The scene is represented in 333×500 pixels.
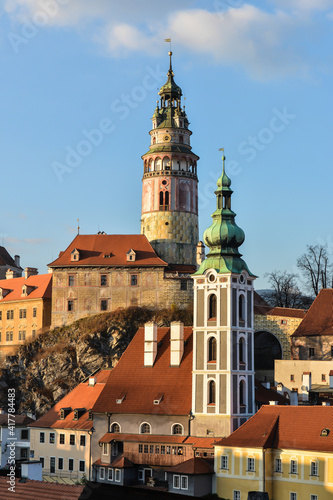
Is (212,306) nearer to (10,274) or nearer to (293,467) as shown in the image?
(293,467)

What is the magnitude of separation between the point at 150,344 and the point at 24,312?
27.7m

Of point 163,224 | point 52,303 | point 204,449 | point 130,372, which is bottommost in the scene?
point 204,449

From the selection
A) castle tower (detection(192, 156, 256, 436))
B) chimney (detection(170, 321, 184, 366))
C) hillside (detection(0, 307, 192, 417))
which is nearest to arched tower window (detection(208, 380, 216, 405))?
castle tower (detection(192, 156, 256, 436))

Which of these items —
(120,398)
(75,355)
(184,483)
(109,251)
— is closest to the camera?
(184,483)

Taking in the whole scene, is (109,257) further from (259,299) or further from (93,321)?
(259,299)

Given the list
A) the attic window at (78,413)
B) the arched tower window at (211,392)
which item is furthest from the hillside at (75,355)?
the arched tower window at (211,392)

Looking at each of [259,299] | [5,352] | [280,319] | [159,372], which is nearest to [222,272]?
[159,372]

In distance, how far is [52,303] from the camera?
276 feet

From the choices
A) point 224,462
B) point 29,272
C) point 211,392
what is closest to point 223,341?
point 211,392

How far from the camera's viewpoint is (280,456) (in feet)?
172

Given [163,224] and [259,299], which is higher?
[163,224]

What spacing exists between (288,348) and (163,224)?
1608cm

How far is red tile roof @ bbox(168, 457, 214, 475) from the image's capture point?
54375 millimetres

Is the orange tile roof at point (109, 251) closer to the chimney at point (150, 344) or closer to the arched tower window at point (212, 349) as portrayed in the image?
the chimney at point (150, 344)
